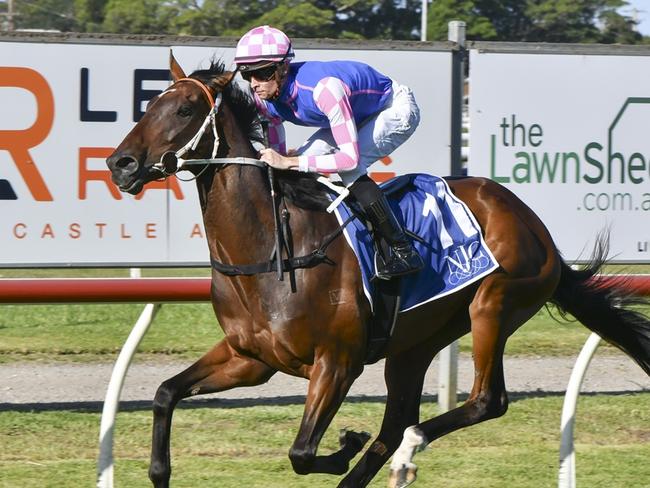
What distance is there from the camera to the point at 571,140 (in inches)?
267

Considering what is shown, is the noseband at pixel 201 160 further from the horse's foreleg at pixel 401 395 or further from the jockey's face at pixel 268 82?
the horse's foreleg at pixel 401 395

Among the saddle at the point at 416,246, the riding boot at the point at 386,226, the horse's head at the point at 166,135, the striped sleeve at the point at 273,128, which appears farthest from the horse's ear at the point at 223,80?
the riding boot at the point at 386,226

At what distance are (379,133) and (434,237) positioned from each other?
0.47m

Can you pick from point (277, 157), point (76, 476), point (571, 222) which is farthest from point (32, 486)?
point (571, 222)

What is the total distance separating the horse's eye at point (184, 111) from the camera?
4.32 meters

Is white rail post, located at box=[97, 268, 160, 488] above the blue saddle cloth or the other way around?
the other way around

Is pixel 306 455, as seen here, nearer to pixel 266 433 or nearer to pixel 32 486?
pixel 32 486

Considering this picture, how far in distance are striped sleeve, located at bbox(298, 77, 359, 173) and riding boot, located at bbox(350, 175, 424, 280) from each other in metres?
0.12

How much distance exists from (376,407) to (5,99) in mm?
2612

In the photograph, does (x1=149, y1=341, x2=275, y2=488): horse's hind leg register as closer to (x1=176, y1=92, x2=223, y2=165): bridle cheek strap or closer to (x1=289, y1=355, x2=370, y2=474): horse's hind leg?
(x1=289, y1=355, x2=370, y2=474): horse's hind leg

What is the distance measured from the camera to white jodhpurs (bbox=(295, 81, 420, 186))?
15.6 ft

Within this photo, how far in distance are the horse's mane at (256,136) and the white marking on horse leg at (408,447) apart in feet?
3.14


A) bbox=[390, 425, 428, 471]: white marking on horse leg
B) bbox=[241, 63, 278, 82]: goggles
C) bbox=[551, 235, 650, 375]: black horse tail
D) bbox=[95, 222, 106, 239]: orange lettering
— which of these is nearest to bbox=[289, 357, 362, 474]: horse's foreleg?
bbox=[390, 425, 428, 471]: white marking on horse leg

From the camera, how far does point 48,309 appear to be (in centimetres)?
978
